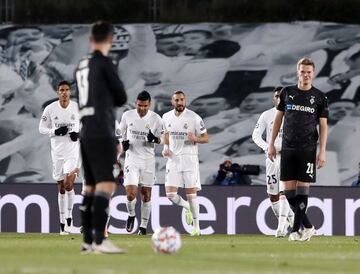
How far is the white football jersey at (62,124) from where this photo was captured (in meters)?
21.6

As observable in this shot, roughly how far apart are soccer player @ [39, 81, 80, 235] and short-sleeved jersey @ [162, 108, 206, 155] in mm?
1643

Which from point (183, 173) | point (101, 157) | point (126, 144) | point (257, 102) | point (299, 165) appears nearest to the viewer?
point (101, 157)

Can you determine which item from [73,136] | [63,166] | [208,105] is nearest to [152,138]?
[73,136]

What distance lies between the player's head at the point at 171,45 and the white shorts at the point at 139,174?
33.1 ft

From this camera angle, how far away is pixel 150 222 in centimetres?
2391

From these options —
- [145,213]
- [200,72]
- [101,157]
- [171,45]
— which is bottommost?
[145,213]

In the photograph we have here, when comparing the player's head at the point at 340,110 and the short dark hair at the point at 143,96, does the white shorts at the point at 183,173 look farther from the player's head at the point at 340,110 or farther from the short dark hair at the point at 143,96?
the player's head at the point at 340,110

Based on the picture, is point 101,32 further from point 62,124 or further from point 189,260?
point 62,124

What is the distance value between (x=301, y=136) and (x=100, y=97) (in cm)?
483

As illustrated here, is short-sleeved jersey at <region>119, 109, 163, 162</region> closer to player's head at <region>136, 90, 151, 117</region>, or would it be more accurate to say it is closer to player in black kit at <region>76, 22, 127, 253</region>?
player's head at <region>136, 90, 151, 117</region>

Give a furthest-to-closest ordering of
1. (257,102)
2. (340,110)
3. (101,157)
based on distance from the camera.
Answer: (257,102) < (340,110) < (101,157)

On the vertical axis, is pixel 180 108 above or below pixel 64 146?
above

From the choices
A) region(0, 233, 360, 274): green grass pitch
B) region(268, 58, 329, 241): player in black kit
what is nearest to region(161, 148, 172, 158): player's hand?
region(268, 58, 329, 241): player in black kit

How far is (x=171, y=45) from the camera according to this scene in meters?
→ 31.5
